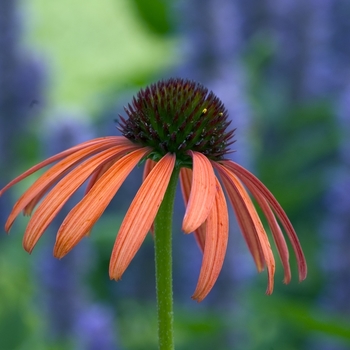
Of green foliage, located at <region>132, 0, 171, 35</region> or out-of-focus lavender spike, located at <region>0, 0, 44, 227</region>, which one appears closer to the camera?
out-of-focus lavender spike, located at <region>0, 0, 44, 227</region>

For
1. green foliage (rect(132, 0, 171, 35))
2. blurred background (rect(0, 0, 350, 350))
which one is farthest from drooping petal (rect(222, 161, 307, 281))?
green foliage (rect(132, 0, 171, 35))

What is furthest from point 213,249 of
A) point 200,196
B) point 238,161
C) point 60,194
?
point 238,161

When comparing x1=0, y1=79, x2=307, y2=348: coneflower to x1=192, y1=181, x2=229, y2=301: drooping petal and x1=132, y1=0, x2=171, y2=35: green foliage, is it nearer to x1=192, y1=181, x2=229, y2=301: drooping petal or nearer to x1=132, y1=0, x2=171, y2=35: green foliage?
x1=192, y1=181, x2=229, y2=301: drooping petal

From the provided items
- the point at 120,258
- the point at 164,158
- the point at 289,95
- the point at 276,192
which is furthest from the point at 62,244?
the point at 289,95

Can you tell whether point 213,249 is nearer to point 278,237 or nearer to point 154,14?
point 278,237

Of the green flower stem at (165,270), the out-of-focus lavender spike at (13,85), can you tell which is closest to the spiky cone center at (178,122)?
the green flower stem at (165,270)

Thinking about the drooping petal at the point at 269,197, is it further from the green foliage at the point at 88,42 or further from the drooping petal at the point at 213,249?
the green foliage at the point at 88,42

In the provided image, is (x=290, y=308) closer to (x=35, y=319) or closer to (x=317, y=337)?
(x=317, y=337)

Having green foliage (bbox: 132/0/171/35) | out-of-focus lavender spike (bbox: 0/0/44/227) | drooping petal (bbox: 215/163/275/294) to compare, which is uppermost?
green foliage (bbox: 132/0/171/35)
